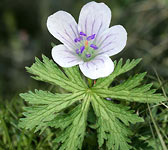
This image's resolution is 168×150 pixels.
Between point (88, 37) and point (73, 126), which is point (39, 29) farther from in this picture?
point (73, 126)

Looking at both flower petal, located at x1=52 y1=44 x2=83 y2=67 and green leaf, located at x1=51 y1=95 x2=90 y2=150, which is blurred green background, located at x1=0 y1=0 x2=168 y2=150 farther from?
green leaf, located at x1=51 y1=95 x2=90 y2=150

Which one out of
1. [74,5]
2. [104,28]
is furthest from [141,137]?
[74,5]

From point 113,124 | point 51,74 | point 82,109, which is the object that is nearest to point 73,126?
point 82,109

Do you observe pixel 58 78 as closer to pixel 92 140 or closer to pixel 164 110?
pixel 92 140

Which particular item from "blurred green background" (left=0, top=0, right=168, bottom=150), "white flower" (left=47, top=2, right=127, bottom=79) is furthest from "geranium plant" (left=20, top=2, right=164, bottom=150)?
"blurred green background" (left=0, top=0, right=168, bottom=150)

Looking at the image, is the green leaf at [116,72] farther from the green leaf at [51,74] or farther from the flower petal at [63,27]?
the flower petal at [63,27]

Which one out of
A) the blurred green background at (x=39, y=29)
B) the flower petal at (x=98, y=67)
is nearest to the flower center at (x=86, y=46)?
the flower petal at (x=98, y=67)

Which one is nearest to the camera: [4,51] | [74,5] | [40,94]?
[40,94]

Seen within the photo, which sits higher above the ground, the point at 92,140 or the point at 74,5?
the point at 74,5
